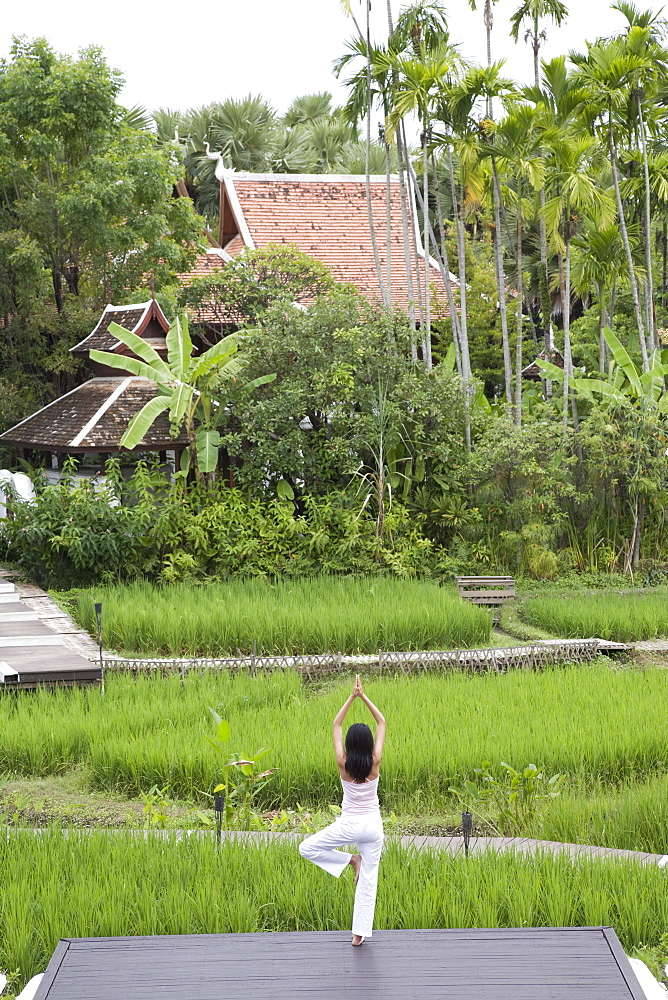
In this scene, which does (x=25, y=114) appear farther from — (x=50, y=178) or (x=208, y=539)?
(x=208, y=539)

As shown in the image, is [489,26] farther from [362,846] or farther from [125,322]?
[362,846]

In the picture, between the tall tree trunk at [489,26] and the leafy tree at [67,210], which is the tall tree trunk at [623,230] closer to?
the tall tree trunk at [489,26]

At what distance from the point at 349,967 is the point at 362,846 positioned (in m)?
0.47

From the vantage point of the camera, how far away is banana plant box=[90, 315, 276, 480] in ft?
42.3

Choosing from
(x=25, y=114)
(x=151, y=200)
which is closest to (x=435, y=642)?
(x=151, y=200)

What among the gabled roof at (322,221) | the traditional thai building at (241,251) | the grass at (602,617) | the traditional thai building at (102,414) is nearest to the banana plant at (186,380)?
the traditional thai building at (102,414)

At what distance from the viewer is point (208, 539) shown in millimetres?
12703

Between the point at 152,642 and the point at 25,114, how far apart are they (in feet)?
30.6

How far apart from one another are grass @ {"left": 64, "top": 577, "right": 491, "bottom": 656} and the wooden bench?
25.4 inches

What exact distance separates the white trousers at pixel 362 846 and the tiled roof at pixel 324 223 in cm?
1526

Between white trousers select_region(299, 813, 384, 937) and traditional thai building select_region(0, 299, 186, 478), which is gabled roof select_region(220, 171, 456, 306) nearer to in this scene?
traditional thai building select_region(0, 299, 186, 478)

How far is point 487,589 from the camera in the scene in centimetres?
1223

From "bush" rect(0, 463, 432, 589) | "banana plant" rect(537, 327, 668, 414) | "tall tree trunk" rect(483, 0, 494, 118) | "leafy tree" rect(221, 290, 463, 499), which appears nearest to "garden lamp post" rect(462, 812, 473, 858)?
"bush" rect(0, 463, 432, 589)

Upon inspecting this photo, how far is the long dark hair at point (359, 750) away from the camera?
4.15 meters
